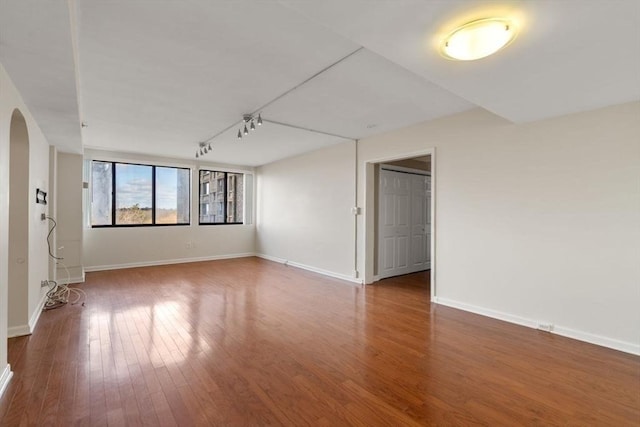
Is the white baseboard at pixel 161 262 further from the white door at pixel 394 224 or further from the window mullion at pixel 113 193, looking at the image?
the white door at pixel 394 224

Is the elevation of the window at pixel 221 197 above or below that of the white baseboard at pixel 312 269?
above

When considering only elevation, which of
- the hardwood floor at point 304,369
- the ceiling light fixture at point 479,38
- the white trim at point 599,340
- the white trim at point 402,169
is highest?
the ceiling light fixture at point 479,38

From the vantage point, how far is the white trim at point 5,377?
204 centimetres

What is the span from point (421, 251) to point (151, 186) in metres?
6.33

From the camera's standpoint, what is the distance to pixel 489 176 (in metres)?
3.59

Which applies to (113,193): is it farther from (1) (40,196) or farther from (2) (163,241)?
(1) (40,196)

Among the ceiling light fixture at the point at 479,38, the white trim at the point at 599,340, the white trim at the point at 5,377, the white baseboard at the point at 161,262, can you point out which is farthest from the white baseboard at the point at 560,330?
the white baseboard at the point at 161,262

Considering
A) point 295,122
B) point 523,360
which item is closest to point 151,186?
point 295,122

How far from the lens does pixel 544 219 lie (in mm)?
3191

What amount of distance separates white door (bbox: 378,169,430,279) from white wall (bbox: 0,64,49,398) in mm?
4680

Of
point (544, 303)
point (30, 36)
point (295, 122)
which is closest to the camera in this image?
point (30, 36)

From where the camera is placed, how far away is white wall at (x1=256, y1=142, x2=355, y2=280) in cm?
551

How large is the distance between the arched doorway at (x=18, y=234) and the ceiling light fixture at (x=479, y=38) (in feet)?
12.7

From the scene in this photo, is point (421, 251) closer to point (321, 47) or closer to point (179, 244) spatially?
point (321, 47)
